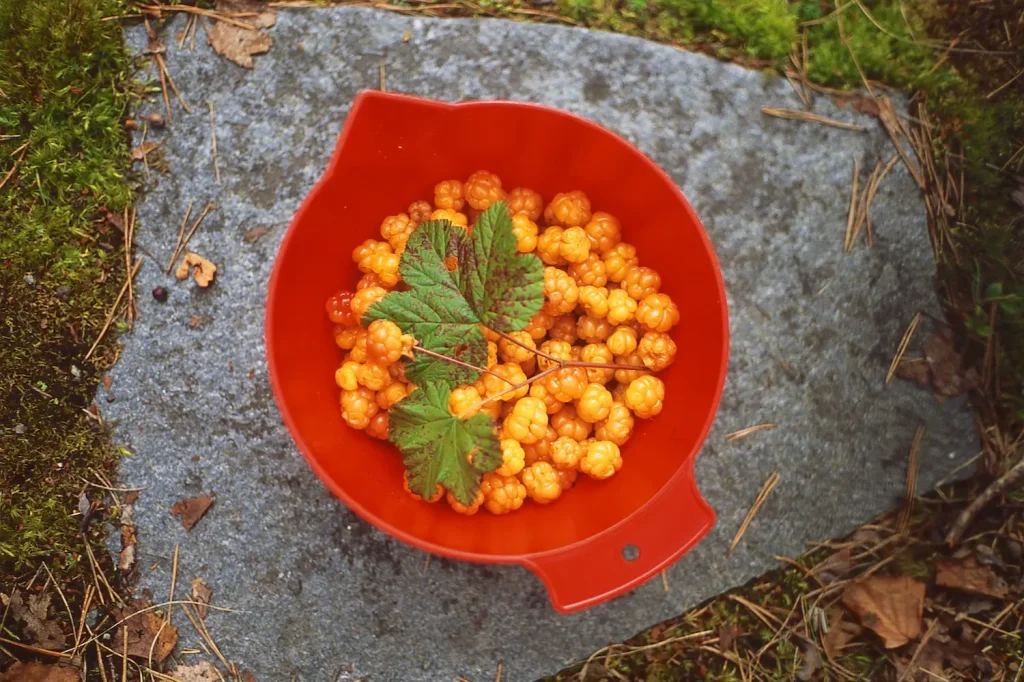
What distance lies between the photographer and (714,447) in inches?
85.2

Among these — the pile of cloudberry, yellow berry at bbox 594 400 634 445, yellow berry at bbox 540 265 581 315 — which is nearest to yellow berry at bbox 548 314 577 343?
the pile of cloudberry

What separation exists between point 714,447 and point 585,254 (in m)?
0.80

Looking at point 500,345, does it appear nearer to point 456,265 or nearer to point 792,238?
point 456,265

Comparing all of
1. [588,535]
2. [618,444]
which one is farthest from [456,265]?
[588,535]

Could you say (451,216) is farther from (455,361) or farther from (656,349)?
(656,349)

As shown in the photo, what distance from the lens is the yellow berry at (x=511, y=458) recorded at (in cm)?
163

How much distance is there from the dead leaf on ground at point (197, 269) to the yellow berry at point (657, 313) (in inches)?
48.2

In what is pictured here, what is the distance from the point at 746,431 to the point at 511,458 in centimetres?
88

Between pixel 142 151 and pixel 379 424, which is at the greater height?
pixel 142 151

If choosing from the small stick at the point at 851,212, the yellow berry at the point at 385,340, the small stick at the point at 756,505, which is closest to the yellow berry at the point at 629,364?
the yellow berry at the point at 385,340

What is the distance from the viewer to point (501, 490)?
1658 mm

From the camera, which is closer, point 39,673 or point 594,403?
point 594,403

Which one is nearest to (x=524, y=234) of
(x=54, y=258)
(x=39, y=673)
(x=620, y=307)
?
(x=620, y=307)

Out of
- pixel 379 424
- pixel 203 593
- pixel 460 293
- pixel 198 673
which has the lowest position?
pixel 198 673
